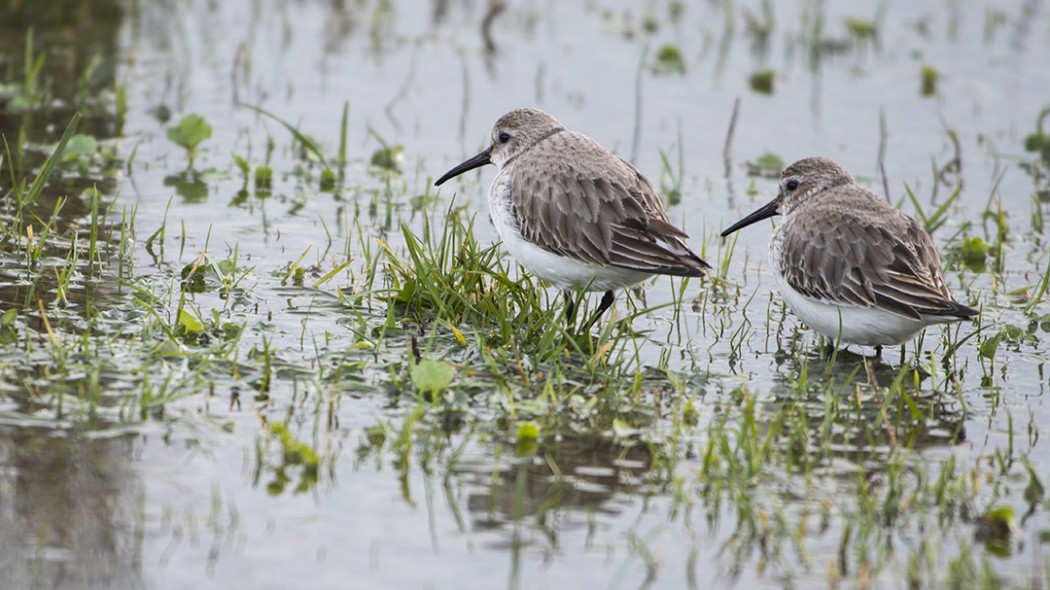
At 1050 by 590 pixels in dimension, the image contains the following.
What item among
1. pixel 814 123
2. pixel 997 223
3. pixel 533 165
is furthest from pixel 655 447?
pixel 814 123

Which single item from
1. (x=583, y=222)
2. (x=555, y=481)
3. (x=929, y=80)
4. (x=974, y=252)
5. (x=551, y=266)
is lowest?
(x=555, y=481)

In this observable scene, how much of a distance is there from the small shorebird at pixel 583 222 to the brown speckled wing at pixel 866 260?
0.71m

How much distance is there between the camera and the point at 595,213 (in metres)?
7.80

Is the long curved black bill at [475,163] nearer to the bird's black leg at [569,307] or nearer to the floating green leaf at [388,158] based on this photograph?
the bird's black leg at [569,307]

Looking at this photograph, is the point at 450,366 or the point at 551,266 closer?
the point at 450,366

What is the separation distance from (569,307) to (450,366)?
132cm

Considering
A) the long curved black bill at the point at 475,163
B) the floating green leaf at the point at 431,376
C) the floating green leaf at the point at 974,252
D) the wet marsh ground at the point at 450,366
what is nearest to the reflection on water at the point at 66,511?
the wet marsh ground at the point at 450,366

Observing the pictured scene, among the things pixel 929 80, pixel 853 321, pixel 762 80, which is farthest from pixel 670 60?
pixel 853 321

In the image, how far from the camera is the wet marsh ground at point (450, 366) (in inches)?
213

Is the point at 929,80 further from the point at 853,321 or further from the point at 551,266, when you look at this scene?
the point at 551,266

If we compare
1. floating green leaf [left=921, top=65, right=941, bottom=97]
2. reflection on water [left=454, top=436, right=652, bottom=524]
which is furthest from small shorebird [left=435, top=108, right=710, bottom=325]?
floating green leaf [left=921, top=65, right=941, bottom=97]

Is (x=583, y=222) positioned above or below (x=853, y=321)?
above

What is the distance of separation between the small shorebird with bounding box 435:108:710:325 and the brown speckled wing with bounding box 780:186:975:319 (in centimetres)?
71

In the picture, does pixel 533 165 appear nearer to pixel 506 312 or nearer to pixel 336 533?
pixel 506 312
